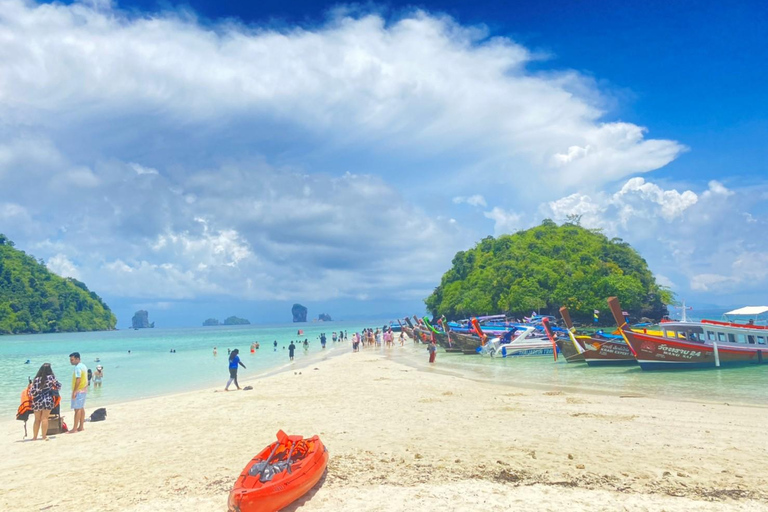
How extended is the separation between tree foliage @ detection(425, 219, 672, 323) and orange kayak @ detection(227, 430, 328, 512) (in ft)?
207

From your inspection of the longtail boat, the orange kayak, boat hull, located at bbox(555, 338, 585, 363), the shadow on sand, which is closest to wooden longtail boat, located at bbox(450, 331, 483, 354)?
the longtail boat

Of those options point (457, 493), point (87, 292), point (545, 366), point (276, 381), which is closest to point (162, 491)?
point (457, 493)

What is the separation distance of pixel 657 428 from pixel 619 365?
653 inches

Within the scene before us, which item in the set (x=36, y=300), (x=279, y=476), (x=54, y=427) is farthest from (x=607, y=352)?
(x=36, y=300)

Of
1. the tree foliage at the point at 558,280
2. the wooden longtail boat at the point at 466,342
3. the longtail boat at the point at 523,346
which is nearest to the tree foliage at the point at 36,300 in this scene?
the tree foliage at the point at 558,280

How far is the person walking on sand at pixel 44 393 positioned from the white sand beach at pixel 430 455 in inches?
25.6

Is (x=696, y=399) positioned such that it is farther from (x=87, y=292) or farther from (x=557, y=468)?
(x=87, y=292)

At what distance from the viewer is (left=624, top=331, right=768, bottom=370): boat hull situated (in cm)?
2431

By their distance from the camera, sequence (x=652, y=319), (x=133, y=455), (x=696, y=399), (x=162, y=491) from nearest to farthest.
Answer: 1. (x=162, y=491)
2. (x=133, y=455)
3. (x=696, y=399)
4. (x=652, y=319)

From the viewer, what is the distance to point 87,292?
169 metres

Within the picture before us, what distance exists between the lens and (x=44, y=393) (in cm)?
1221

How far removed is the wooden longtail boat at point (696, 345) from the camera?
24.3 meters

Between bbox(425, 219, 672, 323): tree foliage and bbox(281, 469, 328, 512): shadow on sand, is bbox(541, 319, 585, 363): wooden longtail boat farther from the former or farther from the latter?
bbox(425, 219, 672, 323): tree foliage

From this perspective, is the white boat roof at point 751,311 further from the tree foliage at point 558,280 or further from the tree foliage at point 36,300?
the tree foliage at point 36,300
